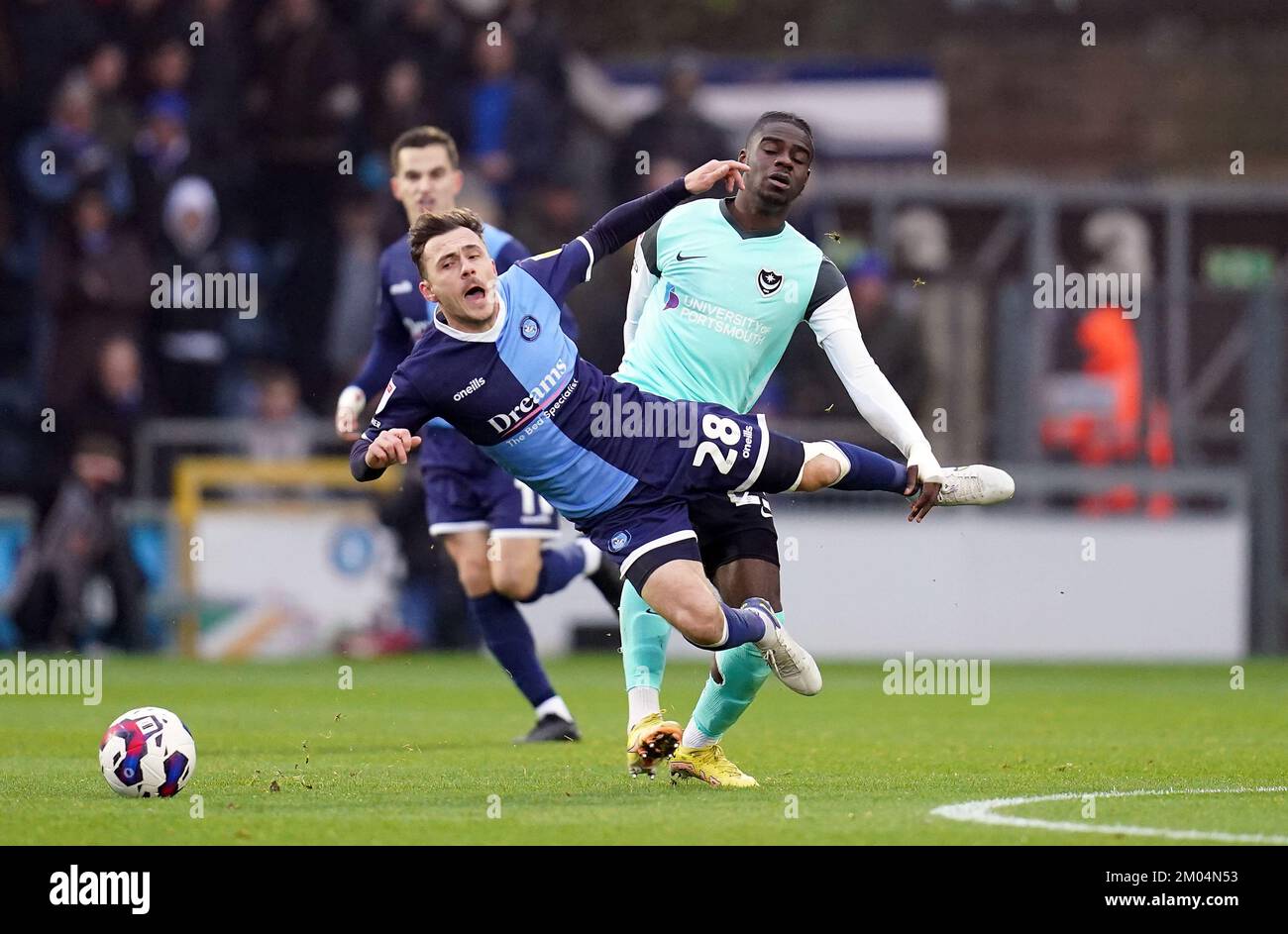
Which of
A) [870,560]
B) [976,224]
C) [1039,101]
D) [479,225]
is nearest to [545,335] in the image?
[479,225]

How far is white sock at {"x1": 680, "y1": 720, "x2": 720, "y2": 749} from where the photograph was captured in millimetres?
8586

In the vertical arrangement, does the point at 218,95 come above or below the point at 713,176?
above

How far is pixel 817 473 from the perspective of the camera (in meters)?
8.25

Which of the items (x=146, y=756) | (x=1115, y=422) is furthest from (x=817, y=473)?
(x=1115, y=422)

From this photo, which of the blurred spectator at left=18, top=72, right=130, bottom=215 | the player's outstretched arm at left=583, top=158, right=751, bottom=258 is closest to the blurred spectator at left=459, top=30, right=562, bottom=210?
the blurred spectator at left=18, top=72, right=130, bottom=215

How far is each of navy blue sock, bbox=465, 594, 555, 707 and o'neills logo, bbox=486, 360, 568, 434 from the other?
2643mm

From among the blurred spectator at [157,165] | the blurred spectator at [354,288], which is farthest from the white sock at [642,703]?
the blurred spectator at [157,165]

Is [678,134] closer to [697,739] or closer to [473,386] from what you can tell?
[697,739]

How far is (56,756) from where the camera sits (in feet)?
32.0

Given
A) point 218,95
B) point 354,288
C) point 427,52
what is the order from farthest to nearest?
point 427,52 → point 218,95 → point 354,288

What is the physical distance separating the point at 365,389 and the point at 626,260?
751cm

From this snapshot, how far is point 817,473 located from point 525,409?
43.6 inches

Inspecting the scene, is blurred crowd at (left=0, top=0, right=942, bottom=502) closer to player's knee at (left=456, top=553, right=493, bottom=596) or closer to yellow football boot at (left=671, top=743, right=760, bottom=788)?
player's knee at (left=456, top=553, right=493, bottom=596)

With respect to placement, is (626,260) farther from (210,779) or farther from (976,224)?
(210,779)
